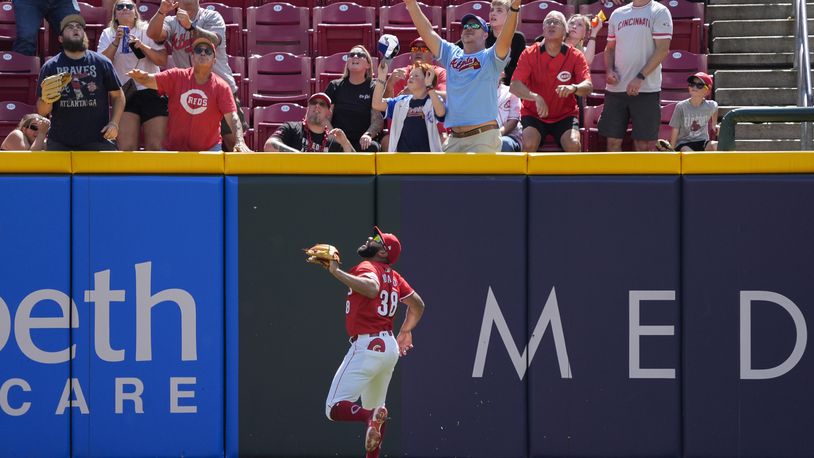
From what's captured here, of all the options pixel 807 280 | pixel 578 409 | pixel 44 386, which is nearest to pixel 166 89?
pixel 44 386

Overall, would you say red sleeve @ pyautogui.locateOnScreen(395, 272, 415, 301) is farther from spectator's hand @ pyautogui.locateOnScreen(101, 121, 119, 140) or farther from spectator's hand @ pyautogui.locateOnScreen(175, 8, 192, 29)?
spectator's hand @ pyautogui.locateOnScreen(175, 8, 192, 29)

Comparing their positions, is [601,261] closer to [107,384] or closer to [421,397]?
[421,397]

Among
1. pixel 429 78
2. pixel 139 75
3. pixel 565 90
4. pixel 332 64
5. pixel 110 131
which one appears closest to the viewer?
pixel 110 131

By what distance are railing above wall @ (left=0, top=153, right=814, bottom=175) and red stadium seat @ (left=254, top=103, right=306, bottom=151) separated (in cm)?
314

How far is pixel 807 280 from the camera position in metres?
8.39

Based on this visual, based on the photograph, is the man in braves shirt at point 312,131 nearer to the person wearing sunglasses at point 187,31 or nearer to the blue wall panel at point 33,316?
the person wearing sunglasses at point 187,31

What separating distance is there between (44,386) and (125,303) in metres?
0.78

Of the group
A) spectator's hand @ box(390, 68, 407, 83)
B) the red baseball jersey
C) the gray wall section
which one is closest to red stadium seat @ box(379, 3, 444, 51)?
spectator's hand @ box(390, 68, 407, 83)

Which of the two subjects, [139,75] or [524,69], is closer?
[139,75]

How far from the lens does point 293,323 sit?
8.49 metres

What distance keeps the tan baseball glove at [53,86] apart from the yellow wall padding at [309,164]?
4.19 feet

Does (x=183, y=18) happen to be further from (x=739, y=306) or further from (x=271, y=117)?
(x=739, y=306)

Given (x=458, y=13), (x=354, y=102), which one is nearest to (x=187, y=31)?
(x=354, y=102)

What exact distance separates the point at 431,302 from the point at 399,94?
106 inches
